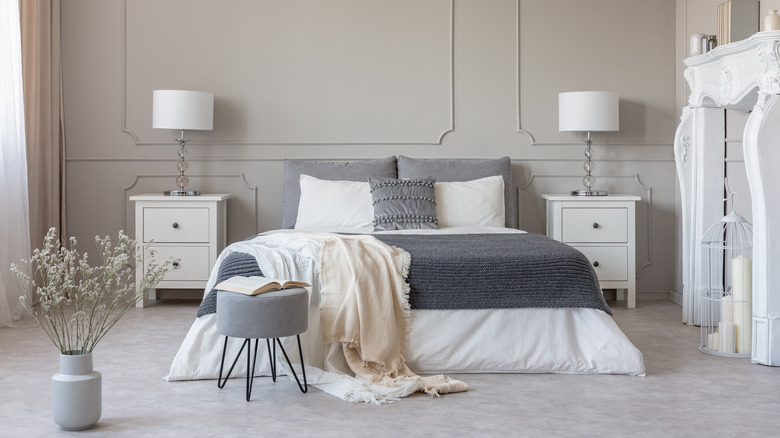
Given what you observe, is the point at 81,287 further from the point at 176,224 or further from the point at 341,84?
the point at 341,84

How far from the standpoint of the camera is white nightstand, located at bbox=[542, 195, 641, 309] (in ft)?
17.7

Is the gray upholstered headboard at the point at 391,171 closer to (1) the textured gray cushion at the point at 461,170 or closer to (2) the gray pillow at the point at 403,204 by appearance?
(1) the textured gray cushion at the point at 461,170

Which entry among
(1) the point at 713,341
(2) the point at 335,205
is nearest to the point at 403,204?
(2) the point at 335,205

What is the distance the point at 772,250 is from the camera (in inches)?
148

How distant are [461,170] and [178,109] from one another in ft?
6.30

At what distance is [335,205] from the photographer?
203 inches

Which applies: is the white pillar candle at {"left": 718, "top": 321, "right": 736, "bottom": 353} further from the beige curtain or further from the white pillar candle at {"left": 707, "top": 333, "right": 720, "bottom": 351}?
the beige curtain

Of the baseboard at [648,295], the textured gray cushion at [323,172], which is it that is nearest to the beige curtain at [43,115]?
the textured gray cushion at [323,172]

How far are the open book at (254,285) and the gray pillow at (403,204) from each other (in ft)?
5.41

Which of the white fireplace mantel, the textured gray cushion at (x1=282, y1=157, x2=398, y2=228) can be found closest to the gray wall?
the textured gray cushion at (x1=282, y1=157, x2=398, y2=228)

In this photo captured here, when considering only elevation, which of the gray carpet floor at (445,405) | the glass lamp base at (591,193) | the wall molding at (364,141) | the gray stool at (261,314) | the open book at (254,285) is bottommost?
the gray carpet floor at (445,405)

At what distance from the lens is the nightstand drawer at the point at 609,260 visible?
5.42 meters

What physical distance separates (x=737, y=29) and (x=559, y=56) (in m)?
1.47

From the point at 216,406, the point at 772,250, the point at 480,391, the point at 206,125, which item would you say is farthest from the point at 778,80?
the point at 206,125
